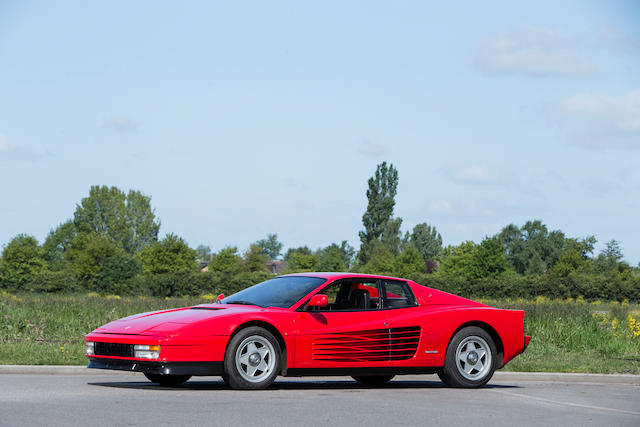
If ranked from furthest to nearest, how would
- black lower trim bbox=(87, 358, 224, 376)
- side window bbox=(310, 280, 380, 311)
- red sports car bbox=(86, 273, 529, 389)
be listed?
side window bbox=(310, 280, 380, 311)
red sports car bbox=(86, 273, 529, 389)
black lower trim bbox=(87, 358, 224, 376)

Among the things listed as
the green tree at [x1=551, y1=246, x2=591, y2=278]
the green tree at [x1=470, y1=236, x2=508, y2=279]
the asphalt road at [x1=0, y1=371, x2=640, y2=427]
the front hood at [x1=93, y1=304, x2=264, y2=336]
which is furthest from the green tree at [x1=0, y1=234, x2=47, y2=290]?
the front hood at [x1=93, y1=304, x2=264, y2=336]

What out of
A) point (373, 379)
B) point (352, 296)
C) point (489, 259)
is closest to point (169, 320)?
point (352, 296)

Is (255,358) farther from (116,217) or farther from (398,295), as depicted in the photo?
(116,217)

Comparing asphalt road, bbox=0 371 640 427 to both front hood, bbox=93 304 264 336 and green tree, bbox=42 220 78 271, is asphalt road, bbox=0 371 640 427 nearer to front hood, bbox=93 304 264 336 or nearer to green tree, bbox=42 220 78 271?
front hood, bbox=93 304 264 336

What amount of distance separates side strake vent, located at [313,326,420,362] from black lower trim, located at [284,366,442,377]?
12 centimetres

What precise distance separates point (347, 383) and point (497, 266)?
7465 cm

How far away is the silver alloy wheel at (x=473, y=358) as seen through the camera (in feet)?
37.7

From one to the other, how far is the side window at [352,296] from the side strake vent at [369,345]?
1.47ft

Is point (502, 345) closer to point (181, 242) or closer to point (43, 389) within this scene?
point (43, 389)

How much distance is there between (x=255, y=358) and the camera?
10.2 m

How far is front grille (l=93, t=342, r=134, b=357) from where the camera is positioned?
994 centimetres

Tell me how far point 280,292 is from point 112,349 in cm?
220

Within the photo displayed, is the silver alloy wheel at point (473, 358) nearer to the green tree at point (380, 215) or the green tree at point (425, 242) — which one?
the green tree at point (380, 215)

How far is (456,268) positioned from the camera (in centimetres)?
9919
